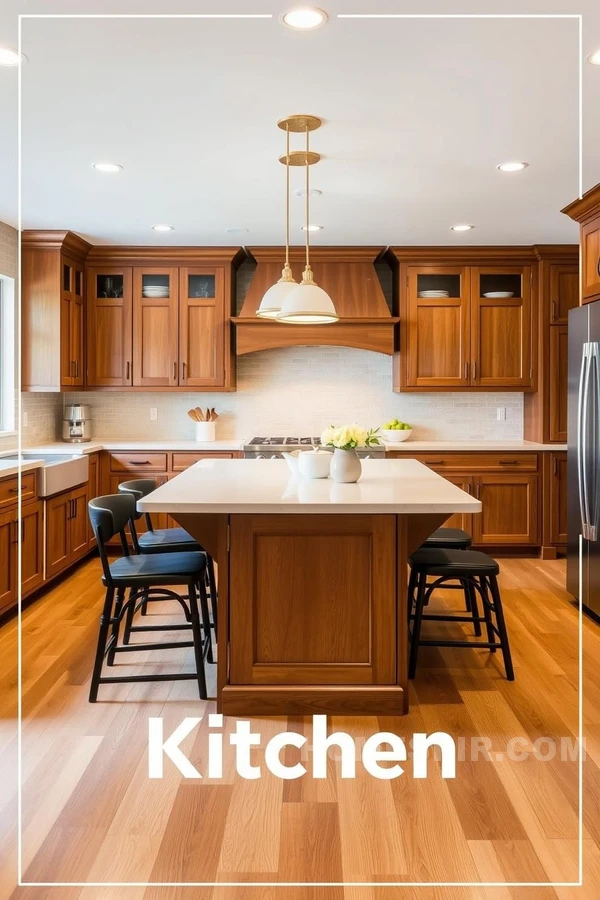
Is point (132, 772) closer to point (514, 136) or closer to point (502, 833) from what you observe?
point (502, 833)

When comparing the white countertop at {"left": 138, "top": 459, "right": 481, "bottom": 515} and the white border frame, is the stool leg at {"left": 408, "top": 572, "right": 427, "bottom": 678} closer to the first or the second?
the white countertop at {"left": 138, "top": 459, "right": 481, "bottom": 515}

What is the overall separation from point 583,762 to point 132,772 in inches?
61.2

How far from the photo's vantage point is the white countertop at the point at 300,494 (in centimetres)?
274

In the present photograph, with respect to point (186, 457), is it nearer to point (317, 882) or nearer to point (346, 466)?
point (346, 466)

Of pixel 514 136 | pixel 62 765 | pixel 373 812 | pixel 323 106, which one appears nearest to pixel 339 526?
pixel 373 812

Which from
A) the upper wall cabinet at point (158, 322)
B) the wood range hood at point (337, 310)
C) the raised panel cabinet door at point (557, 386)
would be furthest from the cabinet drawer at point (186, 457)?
the raised panel cabinet door at point (557, 386)

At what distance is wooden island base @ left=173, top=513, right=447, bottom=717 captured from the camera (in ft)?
9.61

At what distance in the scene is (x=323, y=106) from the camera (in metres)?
3.10

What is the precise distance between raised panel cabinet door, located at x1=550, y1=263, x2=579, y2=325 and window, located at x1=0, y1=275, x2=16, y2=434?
4.20 m

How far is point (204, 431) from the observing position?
6.25 meters

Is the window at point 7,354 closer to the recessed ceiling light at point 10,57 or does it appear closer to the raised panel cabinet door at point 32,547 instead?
the raised panel cabinet door at point 32,547

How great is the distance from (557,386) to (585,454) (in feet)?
6.20

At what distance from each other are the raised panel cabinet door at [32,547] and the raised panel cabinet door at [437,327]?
10.1 ft

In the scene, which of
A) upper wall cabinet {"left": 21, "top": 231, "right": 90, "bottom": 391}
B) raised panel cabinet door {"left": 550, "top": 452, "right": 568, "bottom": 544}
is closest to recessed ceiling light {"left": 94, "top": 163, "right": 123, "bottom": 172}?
upper wall cabinet {"left": 21, "top": 231, "right": 90, "bottom": 391}
